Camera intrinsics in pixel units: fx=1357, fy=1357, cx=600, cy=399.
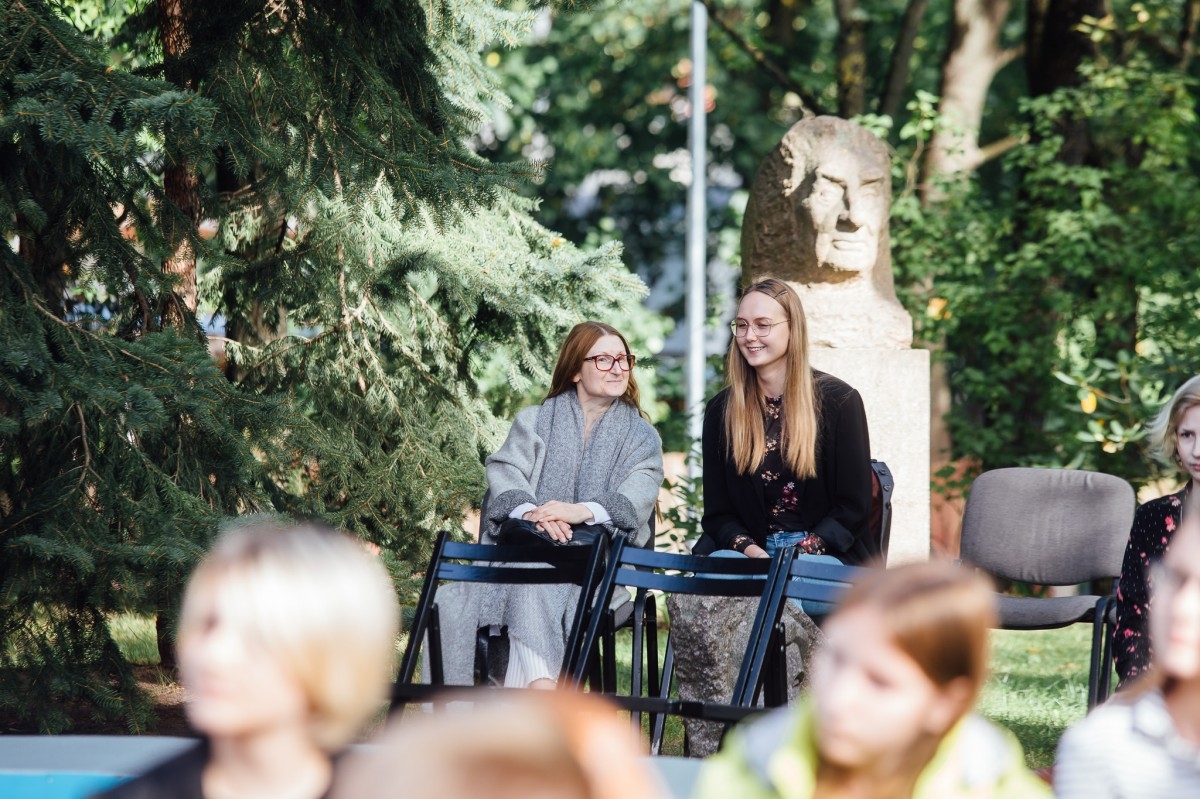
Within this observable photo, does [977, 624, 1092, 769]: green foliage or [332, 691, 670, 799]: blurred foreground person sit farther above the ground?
[332, 691, 670, 799]: blurred foreground person

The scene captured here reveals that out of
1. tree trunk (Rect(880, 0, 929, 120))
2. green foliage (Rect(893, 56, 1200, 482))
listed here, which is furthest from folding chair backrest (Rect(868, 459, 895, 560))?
tree trunk (Rect(880, 0, 929, 120))

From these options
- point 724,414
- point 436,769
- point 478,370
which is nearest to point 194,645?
point 436,769

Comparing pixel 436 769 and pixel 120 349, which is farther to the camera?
pixel 120 349

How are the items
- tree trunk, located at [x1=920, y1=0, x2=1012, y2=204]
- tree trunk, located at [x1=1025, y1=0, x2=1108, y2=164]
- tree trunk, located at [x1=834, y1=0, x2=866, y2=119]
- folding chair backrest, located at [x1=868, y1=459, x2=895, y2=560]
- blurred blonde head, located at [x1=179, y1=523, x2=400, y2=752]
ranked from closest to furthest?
blurred blonde head, located at [x1=179, y1=523, x2=400, y2=752] < folding chair backrest, located at [x1=868, y1=459, x2=895, y2=560] < tree trunk, located at [x1=1025, y1=0, x2=1108, y2=164] < tree trunk, located at [x1=920, y1=0, x2=1012, y2=204] < tree trunk, located at [x1=834, y1=0, x2=866, y2=119]

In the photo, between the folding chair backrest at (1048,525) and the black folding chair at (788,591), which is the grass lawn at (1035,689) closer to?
the folding chair backrest at (1048,525)

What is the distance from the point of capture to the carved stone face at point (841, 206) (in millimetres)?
6746

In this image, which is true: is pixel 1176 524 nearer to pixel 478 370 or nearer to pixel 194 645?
pixel 194 645

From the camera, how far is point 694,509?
8.02 m

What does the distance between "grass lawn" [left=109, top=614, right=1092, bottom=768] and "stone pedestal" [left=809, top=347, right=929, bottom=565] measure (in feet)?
2.82

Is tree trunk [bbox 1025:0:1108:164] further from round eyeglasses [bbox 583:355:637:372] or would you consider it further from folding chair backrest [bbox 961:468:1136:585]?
round eyeglasses [bbox 583:355:637:372]

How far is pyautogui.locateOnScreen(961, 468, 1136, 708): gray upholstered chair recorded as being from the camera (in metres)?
5.65

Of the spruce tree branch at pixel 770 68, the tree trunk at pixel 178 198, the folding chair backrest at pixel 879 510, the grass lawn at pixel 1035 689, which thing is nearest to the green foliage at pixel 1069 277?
the grass lawn at pixel 1035 689

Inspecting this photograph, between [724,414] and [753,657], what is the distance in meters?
1.52

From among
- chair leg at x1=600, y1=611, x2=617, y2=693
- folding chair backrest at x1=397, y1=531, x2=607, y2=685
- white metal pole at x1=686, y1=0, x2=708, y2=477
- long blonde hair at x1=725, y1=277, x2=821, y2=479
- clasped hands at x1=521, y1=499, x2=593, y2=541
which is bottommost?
chair leg at x1=600, y1=611, x2=617, y2=693
